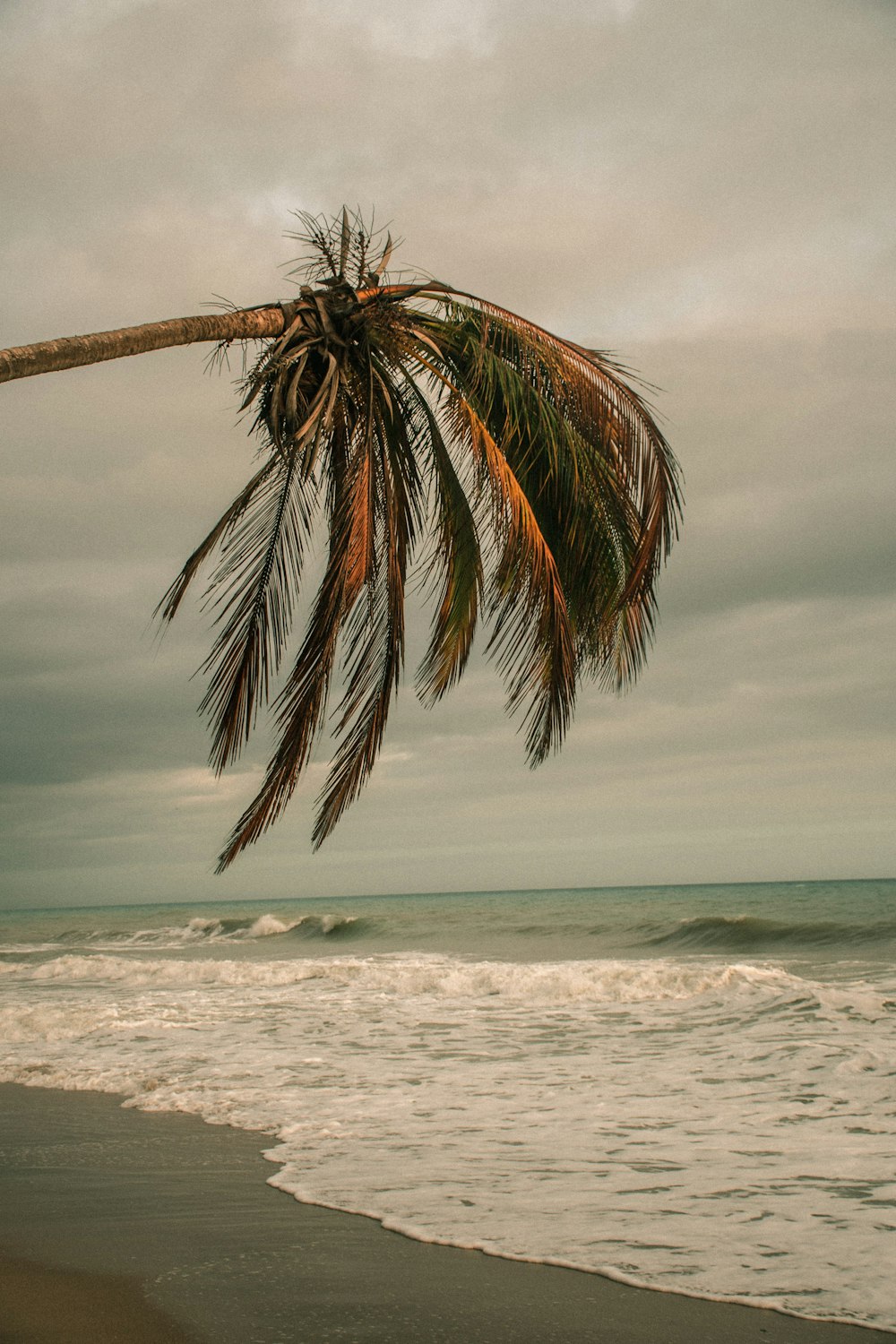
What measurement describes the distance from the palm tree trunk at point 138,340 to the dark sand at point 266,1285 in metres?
3.15

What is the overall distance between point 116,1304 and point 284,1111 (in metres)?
3.29

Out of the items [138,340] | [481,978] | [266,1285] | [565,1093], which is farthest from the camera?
[481,978]

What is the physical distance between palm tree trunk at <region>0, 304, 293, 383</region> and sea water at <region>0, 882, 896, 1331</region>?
3627mm

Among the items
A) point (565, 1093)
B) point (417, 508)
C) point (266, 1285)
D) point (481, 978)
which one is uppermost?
point (417, 508)

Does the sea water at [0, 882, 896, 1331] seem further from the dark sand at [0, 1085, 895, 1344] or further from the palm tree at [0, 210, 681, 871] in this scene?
the palm tree at [0, 210, 681, 871]

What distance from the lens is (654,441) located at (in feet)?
17.5

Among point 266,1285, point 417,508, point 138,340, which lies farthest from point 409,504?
point 266,1285

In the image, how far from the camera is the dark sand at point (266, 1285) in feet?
10.6

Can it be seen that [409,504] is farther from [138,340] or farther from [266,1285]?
[266,1285]

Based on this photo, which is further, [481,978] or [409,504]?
[481,978]

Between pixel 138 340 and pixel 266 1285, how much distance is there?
3519mm

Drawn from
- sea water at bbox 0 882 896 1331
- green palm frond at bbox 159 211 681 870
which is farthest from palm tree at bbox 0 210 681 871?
sea water at bbox 0 882 896 1331

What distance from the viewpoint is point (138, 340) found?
4.06 m

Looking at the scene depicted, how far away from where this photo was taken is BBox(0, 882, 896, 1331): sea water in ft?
13.4
